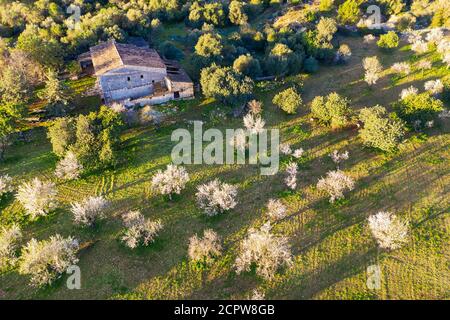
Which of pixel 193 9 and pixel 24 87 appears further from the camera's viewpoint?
pixel 193 9

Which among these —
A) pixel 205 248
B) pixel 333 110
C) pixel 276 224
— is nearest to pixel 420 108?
pixel 333 110

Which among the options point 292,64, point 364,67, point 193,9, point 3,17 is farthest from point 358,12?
point 3,17

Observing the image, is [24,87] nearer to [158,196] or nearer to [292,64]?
[158,196]

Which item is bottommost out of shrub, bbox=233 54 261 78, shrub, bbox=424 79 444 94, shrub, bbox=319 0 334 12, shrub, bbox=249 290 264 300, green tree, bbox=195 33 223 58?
shrub, bbox=249 290 264 300

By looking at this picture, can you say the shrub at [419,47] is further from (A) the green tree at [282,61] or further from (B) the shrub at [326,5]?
(A) the green tree at [282,61]

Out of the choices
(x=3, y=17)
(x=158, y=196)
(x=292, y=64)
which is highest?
(x=3, y=17)

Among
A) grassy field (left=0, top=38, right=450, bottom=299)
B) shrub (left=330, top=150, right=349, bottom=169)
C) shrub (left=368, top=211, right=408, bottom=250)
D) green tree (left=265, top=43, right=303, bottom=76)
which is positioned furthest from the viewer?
green tree (left=265, top=43, right=303, bottom=76)

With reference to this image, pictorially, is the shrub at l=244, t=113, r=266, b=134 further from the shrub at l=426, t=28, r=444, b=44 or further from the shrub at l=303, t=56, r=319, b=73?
the shrub at l=426, t=28, r=444, b=44

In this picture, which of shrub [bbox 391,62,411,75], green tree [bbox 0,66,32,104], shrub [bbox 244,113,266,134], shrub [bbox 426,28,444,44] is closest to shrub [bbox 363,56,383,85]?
shrub [bbox 391,62,411,75]
